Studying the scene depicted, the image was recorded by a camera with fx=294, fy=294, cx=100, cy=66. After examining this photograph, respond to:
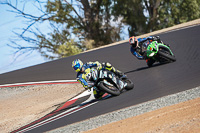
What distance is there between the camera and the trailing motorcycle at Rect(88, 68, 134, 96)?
9.11m

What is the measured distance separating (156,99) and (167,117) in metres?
1.34

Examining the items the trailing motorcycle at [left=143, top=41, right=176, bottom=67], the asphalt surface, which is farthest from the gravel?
the trailing motorcycle at [left=143, top=41, right=176, bottom=67]

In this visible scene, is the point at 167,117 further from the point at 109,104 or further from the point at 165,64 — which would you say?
the point at 165,64

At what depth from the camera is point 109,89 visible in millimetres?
9188

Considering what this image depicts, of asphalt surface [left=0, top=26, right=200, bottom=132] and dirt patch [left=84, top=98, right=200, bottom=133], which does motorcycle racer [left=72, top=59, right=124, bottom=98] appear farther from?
dirt patch [left=84, top=98, right=200, bottom=133]

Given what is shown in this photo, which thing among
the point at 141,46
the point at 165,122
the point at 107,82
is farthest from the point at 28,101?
the point at 165,122

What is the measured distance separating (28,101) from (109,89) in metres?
5.71

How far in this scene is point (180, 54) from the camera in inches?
476

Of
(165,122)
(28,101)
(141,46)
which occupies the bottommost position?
(165,122)

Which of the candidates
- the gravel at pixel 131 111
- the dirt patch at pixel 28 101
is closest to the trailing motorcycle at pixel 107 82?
the gravel at pixel 131 111

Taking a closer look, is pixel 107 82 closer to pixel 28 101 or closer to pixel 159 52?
pixel 159 52

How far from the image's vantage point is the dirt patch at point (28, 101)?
1099 cm

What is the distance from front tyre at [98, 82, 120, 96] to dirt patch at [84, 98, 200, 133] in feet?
7.65

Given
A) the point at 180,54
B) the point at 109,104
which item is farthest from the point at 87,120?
the point at 180,54
